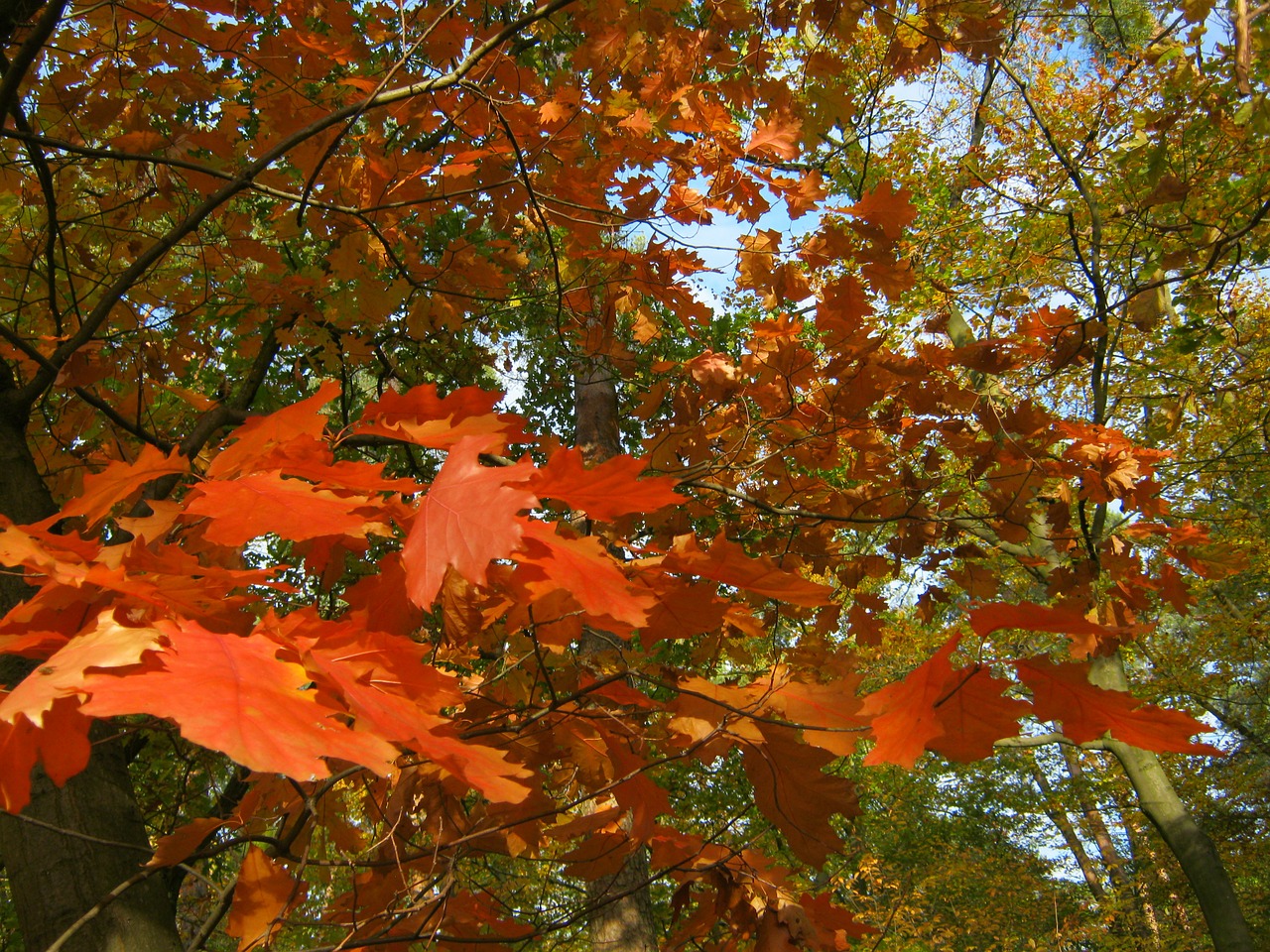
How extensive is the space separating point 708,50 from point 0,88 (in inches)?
78.6

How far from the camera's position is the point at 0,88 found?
1.73 m

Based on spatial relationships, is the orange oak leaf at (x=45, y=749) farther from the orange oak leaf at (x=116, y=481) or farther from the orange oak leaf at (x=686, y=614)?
the orange oak leaf at (x=686, y=614)

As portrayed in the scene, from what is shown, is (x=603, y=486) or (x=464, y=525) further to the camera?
(x=603, y=486)

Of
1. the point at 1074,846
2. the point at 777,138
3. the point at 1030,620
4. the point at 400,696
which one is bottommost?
the point at 400,696

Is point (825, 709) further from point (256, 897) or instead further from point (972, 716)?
point (256, 897)

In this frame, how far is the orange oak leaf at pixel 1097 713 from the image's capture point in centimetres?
95

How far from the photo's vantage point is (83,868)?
59.2 inches

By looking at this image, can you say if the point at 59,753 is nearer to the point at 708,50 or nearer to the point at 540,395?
the point at 708,50

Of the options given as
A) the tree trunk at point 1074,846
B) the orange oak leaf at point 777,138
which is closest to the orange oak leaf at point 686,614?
the orange oak leaf at point 777,138

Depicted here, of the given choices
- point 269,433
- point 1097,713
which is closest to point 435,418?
point 269,433

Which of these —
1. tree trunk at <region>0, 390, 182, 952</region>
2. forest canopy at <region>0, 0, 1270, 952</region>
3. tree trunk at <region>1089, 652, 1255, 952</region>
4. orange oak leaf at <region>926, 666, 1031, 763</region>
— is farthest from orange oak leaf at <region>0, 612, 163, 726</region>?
tree trunk at <region>1089, 652, 1255, 952</region>

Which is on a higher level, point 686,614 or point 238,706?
point 686,614

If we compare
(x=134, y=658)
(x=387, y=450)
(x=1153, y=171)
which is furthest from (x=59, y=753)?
(x=387, y=450)

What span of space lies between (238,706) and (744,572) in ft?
2.53
